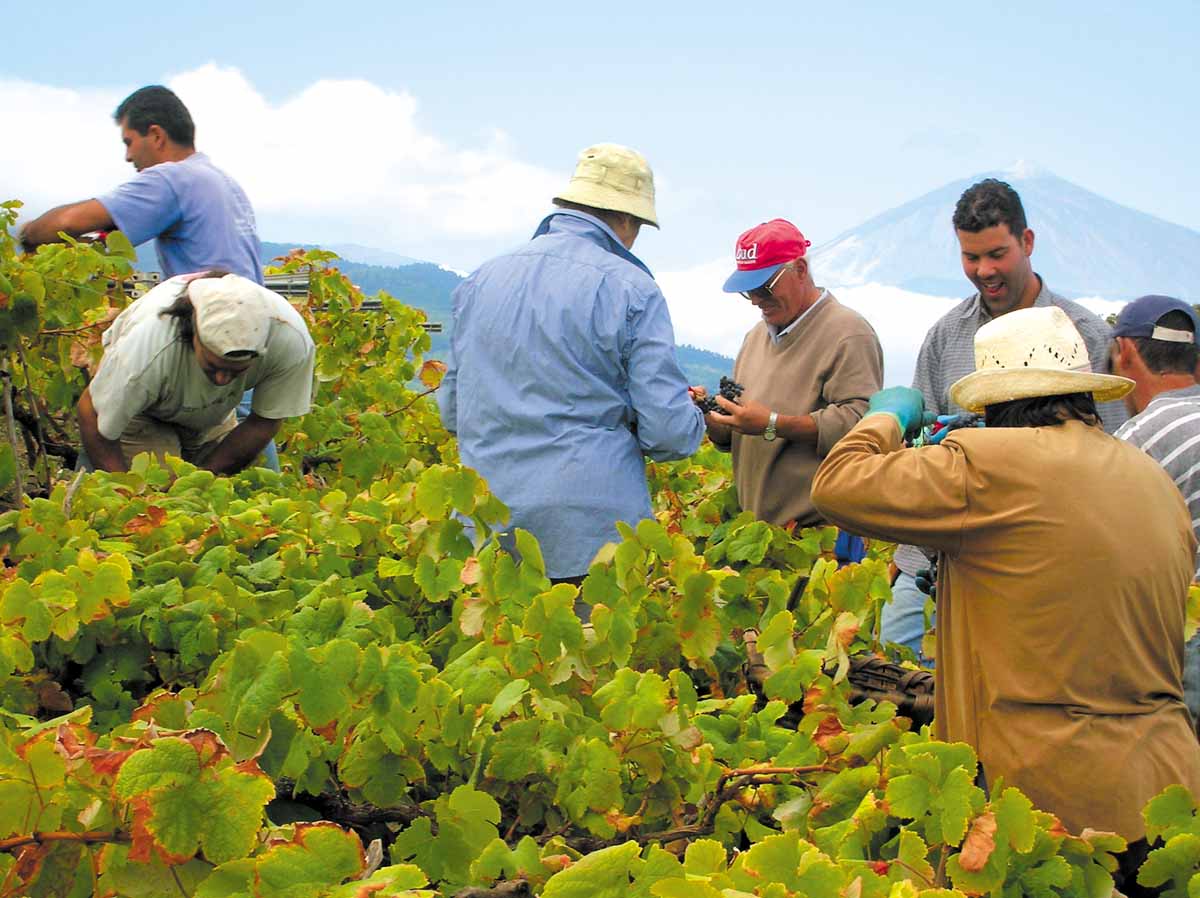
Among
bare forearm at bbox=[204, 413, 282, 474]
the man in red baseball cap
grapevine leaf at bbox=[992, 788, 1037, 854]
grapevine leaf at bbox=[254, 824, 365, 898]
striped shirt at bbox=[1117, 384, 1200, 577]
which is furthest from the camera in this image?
bare forearm at bbox=[204, 413, 282, 474]

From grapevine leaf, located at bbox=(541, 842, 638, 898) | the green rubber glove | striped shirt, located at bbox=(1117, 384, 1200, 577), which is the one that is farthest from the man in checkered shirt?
grapevine leaf, located at bbox=(541, 842, 638, 898)

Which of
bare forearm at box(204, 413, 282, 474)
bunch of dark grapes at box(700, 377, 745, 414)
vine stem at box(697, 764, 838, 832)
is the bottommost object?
vine stem at box(697, 764, 838, 832)

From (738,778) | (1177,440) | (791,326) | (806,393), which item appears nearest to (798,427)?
(806,393)

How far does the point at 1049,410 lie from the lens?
2174mm

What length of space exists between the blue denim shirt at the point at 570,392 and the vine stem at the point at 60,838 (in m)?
1.98

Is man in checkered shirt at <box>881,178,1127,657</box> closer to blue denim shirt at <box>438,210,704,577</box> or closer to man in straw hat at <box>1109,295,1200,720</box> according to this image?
man in straw hat at <box>1109,295,1200,720</box>

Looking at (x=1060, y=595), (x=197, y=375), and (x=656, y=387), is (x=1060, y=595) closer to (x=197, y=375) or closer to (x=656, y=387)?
(x=656, y=387)

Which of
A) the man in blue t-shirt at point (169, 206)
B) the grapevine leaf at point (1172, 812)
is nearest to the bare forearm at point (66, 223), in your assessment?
the man in blue t-shirt at point (169, 206)

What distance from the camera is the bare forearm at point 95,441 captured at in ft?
13.7

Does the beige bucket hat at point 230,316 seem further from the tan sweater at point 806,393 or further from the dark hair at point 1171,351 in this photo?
the dark hair at point 1171,351

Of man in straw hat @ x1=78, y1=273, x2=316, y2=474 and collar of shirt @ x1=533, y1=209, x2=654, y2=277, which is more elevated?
collar of shirt @ x1=533, y1=209, x2=654, y2=277

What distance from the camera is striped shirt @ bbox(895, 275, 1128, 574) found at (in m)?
3.76

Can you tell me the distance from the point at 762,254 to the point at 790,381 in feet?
1.28

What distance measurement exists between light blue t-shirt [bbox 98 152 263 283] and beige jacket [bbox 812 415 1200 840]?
3316 millimetres
